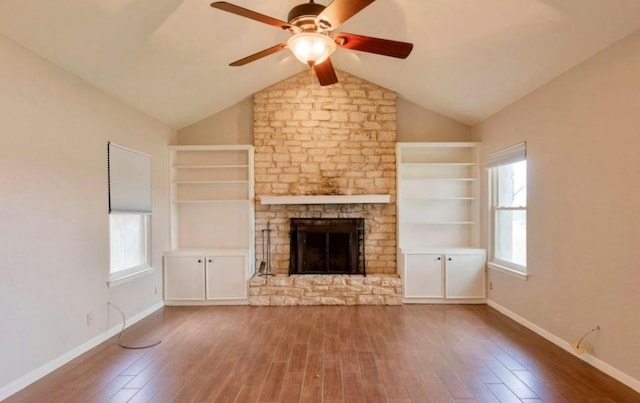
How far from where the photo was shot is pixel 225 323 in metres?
3.94

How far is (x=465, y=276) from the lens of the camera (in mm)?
4656

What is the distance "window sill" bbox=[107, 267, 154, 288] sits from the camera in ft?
11.6

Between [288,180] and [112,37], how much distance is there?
2799 mm

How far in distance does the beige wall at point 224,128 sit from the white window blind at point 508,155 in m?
3.46

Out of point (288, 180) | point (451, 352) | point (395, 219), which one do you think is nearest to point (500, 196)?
point (395, 219)

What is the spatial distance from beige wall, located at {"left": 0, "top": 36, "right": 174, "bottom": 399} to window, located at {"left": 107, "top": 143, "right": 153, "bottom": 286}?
0.13 meters

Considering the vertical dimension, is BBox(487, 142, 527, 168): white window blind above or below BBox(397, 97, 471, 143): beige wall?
below

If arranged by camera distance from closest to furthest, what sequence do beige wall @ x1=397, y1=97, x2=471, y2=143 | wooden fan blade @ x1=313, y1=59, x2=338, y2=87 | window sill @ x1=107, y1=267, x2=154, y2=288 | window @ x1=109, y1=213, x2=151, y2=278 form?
wooden fan blade @ x1=313, y1=59, x2=338, y2=87 → window sill @ x1=107, y1=267, x2=154, y2=288 → window @ x1=109, y1=213, x2=151, y2=278 → beige wall @ x1=397, y1=97, x2=471, y2=143

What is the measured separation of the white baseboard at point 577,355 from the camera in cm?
244

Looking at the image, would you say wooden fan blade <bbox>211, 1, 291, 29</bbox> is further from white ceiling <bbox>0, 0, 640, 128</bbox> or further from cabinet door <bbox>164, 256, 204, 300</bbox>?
cabinet door <bbox>164, 256, 204, 300</bbox>

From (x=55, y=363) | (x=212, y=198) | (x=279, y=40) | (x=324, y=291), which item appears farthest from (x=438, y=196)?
(x=55, y=363)

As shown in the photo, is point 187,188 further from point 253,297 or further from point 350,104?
point 350,104

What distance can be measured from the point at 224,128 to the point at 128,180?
5.81ft

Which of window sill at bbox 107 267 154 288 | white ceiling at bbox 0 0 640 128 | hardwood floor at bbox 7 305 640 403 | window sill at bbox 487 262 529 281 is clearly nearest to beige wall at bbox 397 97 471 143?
white ceiling at bbox 0 0 640 128
